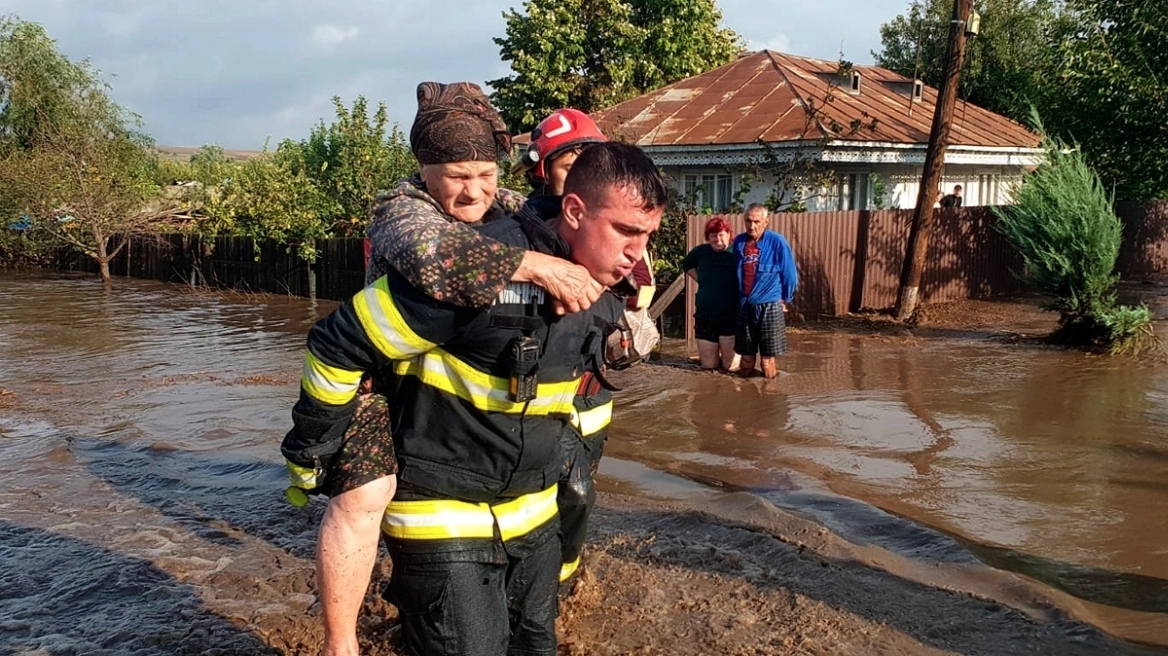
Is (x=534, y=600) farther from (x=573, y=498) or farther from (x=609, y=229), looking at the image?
(x=609, y=229)

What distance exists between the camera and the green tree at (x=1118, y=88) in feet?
56.8

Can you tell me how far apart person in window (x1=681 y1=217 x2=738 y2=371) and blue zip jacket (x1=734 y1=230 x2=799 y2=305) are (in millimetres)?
266

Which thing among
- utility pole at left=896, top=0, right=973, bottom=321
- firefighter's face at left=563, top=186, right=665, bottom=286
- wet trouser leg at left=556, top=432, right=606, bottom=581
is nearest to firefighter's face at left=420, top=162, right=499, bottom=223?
firefighter's face at left=563, top=186, right=665, bottom=286

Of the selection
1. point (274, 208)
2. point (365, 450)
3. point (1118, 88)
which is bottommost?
point (365, 450)

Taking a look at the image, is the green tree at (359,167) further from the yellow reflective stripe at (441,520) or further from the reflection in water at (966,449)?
the yellow reflective stripe at (441,520)

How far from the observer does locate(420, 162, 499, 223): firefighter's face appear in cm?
291

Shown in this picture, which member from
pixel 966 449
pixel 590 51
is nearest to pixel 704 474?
pixel 966 449

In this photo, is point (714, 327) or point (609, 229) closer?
point (609, 229)

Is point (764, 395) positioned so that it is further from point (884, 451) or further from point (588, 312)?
point (588, 312)

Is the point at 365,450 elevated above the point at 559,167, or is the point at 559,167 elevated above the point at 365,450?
the point at 559,167

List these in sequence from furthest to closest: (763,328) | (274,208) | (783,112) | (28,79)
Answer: (28,79)
(274,208)
(783,112)
(763,328)

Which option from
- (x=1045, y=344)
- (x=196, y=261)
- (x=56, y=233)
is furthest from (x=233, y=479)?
(x=56, y=233)

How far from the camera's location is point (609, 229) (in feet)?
8.32

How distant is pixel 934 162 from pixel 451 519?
1287 centimetres
